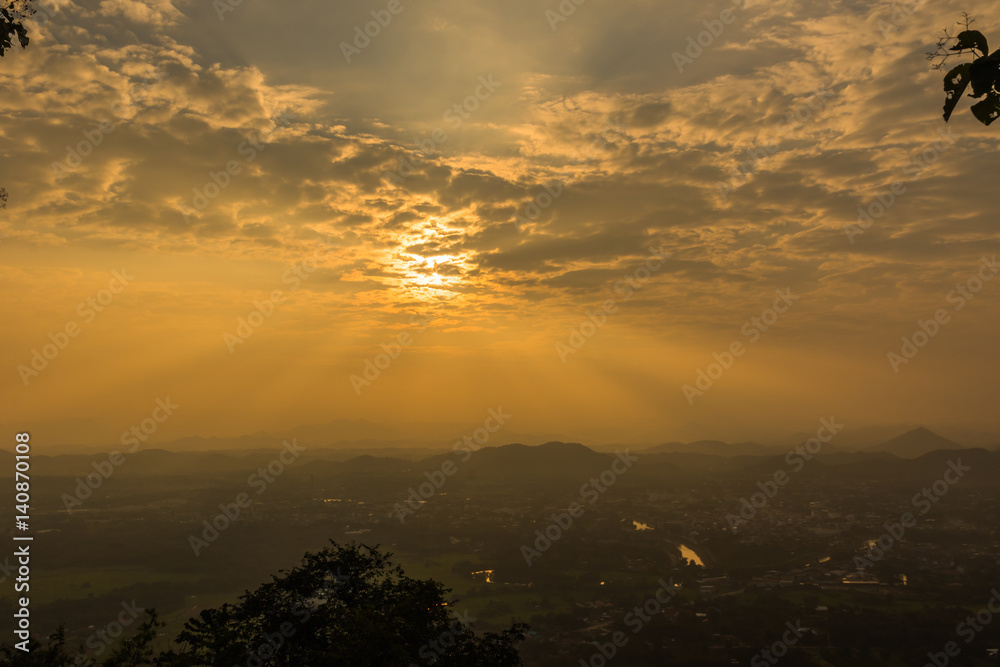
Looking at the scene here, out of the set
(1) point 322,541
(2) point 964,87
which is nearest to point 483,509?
(1) point 322,541

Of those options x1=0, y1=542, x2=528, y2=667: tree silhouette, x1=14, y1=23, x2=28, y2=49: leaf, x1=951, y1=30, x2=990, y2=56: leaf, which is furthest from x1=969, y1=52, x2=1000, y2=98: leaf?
x1=0, y1=542, x2=528, y2=667: tree silhouette

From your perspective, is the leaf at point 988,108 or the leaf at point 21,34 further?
the leaf at point 21,34

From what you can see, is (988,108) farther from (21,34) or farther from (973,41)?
(21,34)

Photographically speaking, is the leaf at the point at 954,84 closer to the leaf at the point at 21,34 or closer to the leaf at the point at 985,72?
the leaf at the point at 985,72

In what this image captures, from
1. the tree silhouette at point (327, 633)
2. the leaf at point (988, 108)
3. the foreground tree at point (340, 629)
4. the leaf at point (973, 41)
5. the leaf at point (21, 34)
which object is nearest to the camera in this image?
the leaf at point (973, 41)

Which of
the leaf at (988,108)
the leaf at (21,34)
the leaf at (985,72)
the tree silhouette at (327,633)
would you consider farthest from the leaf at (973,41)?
the tree silhouette at (327,633)

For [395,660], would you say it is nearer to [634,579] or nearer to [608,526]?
[634,579]

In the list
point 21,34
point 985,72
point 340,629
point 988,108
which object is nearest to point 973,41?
point 985,72
